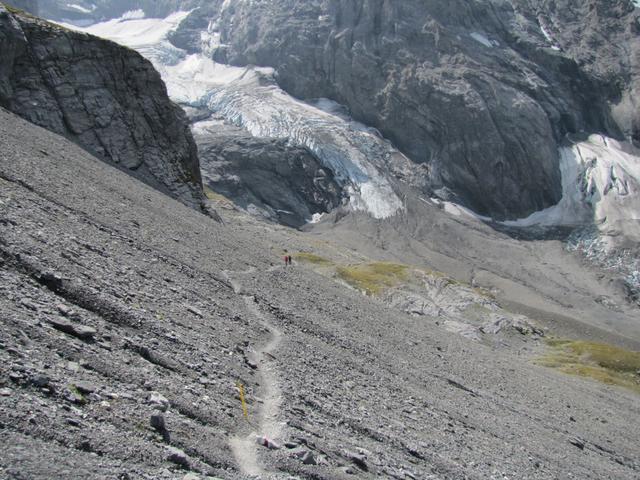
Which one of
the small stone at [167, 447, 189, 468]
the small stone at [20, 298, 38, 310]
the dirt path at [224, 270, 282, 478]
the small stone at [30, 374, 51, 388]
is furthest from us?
the small stone at [20, 298, 38, 310]

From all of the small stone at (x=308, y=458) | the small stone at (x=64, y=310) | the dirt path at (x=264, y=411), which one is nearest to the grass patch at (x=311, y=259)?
the dirt path at (x=264, y=411)

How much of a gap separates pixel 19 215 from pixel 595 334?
129m

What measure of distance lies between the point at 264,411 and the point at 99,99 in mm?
62380

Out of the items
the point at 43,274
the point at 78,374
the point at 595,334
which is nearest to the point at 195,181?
the point at 43,274

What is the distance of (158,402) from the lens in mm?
17281

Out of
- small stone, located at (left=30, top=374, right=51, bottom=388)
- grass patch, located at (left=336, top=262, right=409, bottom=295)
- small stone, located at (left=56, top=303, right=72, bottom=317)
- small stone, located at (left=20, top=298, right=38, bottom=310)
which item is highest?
small stone, located at (left=30, top=374, right=51, bottom=388)

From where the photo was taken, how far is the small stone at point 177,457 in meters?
15.2

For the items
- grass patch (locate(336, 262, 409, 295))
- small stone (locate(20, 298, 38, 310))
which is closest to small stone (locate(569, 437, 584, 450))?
small stone (locate(20, 298, 38, 310))

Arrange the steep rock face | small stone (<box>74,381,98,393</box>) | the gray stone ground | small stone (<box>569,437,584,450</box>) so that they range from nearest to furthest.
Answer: the gray stone ground → small stone (<box>74,381,98,393</box>) → small stone (<box>569,437,584,450</box>) → the steep rock face

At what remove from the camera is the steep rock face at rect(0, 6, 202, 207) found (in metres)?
65.8

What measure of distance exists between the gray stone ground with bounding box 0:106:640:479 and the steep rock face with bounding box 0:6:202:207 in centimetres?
1312

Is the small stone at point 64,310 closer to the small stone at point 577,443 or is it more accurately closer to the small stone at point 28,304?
the small stone at point 28,304

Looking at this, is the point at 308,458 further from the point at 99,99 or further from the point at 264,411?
the point at 99,99

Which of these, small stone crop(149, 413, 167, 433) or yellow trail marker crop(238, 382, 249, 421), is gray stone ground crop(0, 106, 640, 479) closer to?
small stone crop(149, 413, 167, 433)
